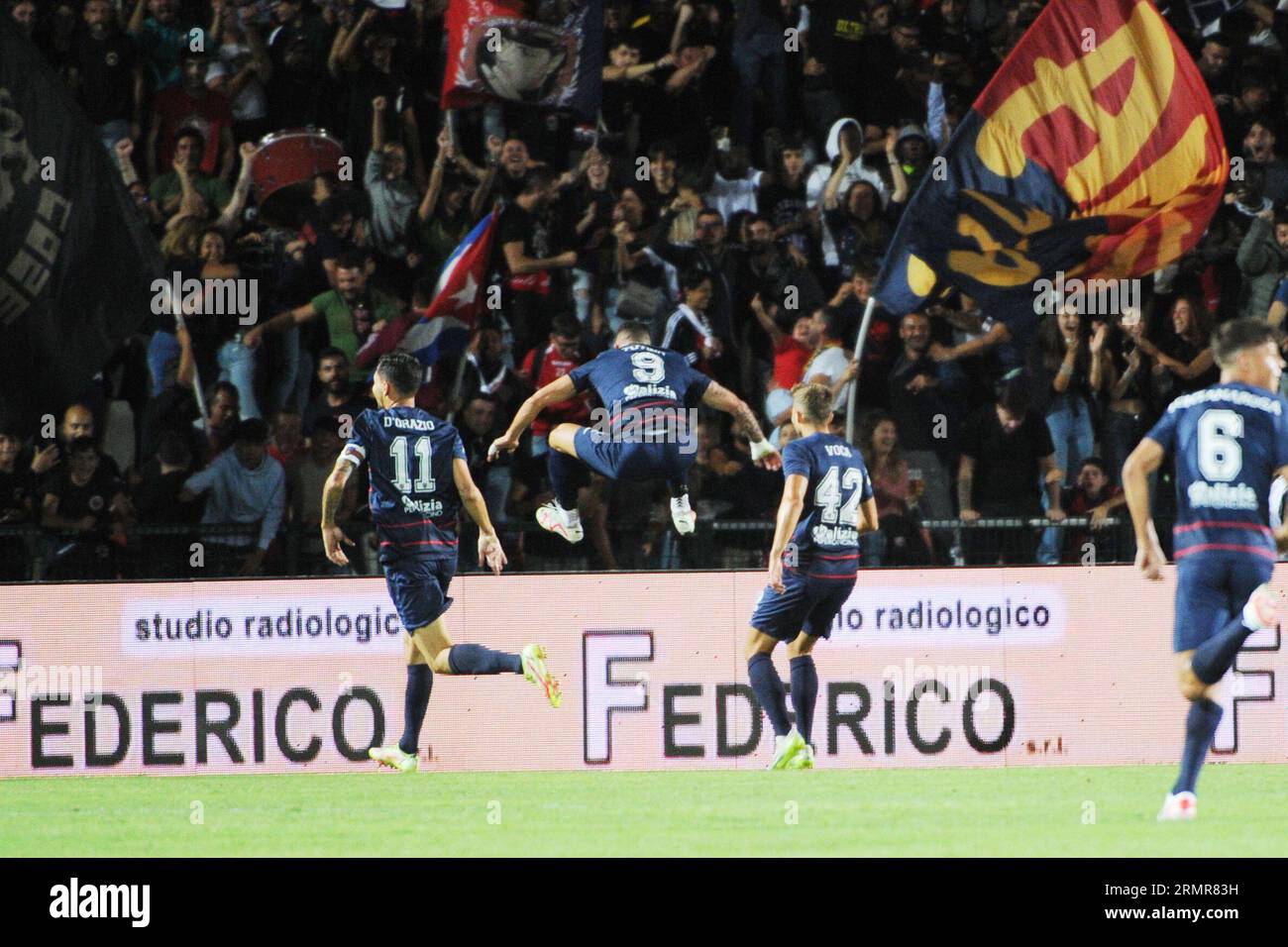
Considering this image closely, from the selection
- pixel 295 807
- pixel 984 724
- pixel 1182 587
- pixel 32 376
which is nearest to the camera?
pixel 1182 587

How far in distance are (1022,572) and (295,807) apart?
5328 mm

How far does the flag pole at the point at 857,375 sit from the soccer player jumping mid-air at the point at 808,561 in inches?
96.7

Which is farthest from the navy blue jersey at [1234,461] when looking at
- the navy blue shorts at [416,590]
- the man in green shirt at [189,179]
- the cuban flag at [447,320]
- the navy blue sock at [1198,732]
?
the man in green shirt at [189,179]

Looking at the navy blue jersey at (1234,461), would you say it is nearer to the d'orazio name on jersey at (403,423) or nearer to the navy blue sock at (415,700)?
the d'orazio name on jersey at (403,423)

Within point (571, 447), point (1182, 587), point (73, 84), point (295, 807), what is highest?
point (73, 84)

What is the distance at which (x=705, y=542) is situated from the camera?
529 inches

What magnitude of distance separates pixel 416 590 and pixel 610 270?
4845 millimetres

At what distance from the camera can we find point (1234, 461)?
8211 mm

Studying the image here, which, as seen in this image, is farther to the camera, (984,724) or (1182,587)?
(984,724)

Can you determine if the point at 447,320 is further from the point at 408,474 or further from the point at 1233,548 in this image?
the point at 1233,548

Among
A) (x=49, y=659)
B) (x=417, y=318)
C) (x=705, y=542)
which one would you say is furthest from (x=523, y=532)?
(x=49, y=659)

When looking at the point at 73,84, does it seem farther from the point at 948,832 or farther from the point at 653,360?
the point at 948,832

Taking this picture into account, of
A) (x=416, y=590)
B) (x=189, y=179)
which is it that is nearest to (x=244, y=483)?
(x=416, y=590)

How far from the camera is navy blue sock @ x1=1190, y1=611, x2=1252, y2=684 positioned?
8.09 meters
